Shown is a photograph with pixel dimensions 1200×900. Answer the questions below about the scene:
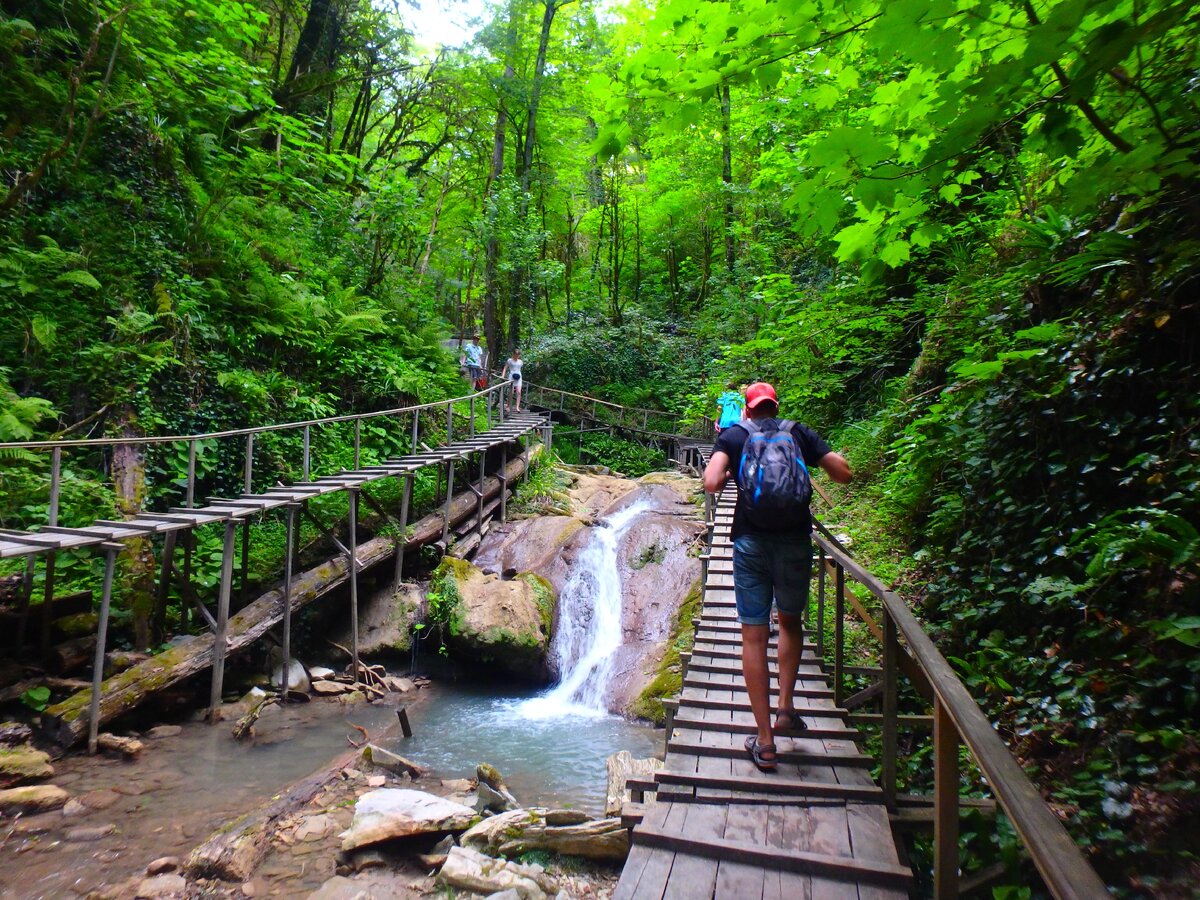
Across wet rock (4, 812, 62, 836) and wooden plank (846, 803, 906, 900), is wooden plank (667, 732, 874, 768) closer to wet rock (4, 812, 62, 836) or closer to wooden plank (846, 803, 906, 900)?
wooden plank (846, 803, 906, 900)

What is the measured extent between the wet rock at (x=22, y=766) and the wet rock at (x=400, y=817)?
3006 millimetres

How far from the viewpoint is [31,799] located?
557cm

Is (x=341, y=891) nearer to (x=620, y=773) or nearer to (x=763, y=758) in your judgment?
(x=620, y=773)

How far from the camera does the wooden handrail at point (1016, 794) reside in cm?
124

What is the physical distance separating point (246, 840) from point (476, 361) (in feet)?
54.0

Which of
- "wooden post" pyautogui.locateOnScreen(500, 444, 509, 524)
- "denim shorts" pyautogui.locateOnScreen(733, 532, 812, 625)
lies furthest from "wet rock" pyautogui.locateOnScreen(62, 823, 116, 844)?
"wooden post" pyautogui.locateOnScreen(500, 444, 509, 524)

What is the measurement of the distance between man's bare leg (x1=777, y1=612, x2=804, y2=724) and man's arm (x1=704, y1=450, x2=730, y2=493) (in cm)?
86

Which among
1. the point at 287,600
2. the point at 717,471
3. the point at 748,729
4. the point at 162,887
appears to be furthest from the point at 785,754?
the point at 287,600

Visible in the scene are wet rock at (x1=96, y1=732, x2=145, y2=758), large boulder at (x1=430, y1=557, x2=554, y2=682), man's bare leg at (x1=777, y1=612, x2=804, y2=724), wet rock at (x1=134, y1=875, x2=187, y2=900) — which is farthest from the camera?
large boulder at (x1=430, y1=557, x2=554, y2=682)

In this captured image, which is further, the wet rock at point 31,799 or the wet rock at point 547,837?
the wet rock at point 31,799

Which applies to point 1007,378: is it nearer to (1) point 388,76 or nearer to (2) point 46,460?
(2) point 46,460

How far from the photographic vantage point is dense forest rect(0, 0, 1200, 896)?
2568mm

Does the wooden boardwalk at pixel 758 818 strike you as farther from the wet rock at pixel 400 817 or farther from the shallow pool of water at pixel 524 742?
the shallow pool of water at pixel 524 742

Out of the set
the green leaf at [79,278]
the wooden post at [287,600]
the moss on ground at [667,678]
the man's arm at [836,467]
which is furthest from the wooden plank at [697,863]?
the green leaf at [79,278]
